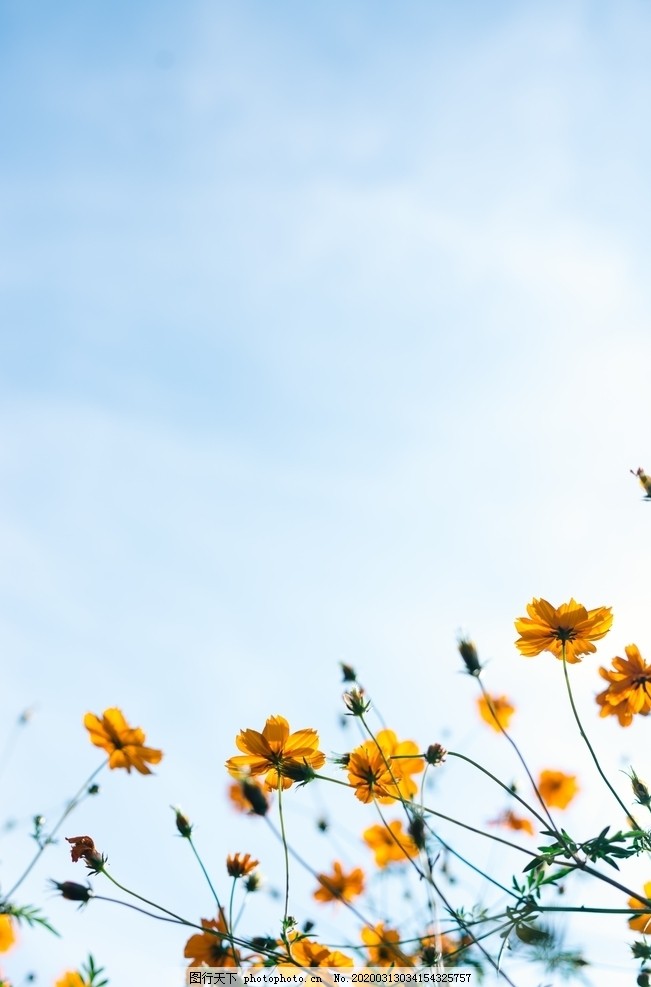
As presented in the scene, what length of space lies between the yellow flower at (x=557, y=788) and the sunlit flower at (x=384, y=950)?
2164 mm

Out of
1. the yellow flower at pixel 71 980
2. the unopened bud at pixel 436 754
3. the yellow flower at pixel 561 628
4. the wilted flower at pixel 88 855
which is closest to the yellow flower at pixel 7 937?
the yellow flower at pixel 71 980

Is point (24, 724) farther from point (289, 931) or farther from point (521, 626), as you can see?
point (521, 626)

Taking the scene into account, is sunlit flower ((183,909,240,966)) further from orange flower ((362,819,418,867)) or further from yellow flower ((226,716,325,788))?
orange flower ((362,819,418,867))

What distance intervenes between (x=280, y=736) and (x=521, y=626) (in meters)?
0.77

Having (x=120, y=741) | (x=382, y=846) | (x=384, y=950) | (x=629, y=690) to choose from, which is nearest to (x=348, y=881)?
(x=382, y=846)

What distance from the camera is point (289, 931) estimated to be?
7.37 feet

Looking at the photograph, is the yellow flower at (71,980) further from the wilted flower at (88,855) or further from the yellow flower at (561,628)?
the yellow flower at (561,628)

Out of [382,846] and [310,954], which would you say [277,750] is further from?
[382,846]

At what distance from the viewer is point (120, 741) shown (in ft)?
9.76

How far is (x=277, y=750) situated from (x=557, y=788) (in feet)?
9.40

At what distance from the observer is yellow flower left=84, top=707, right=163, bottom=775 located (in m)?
2.96

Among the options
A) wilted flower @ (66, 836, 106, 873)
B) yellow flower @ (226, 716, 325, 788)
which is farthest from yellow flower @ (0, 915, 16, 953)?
yellow flower @ (226, 716, 325, 788)

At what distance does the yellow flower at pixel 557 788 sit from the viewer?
15.2ft

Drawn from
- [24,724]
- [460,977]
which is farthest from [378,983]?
[24,724]
